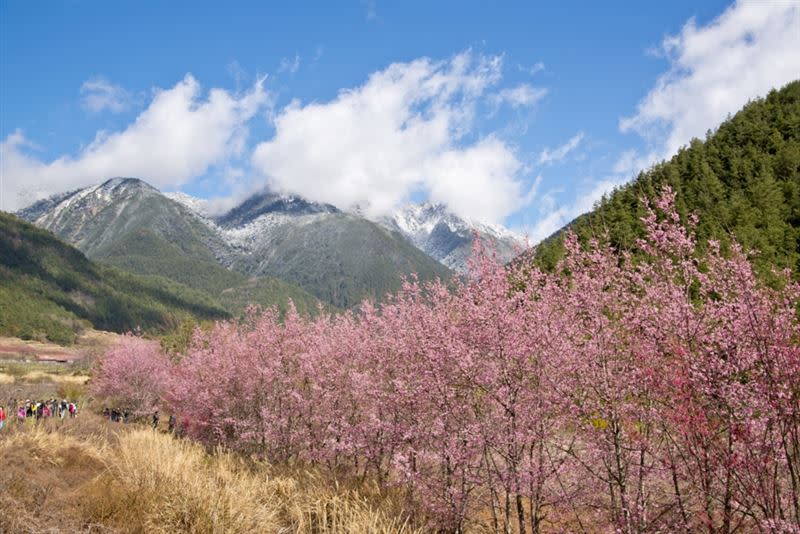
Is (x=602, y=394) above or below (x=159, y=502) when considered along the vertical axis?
above

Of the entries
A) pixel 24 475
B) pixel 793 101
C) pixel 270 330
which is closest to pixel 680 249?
pixel 24 475

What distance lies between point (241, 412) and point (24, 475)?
11763 millimetres

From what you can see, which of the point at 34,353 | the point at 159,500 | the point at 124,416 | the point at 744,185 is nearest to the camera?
the point at 159,500

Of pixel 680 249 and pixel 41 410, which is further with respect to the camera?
pixel 41 410

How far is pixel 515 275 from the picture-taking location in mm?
10039

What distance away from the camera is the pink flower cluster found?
5594 millimetres

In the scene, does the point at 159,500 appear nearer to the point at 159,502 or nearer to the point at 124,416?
the point at 159,502

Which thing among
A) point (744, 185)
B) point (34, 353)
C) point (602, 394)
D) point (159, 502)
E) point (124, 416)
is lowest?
point (159, 502)

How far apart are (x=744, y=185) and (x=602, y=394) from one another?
79.7 metres

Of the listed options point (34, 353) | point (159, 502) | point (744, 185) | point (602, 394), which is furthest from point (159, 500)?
point (34, 353)

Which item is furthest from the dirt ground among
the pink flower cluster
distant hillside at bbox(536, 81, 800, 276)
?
the pink flower cluster

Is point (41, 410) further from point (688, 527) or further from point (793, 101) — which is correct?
point (793, 101)

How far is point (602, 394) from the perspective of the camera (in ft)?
26.5

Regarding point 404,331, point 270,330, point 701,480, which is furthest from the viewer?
point 270,330
